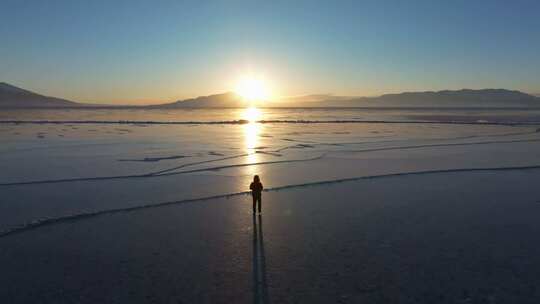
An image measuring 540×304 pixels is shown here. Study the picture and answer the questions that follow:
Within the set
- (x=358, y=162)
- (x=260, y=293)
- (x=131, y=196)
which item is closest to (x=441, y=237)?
(x=260, y=293)

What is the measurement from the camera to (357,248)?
23.6ft

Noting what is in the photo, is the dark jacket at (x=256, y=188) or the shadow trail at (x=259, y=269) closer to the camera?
the shadow trail at (x=259, y=269)

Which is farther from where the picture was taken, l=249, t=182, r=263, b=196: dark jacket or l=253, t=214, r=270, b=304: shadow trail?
l=249, t=182, r=263, b=196: dark jacket

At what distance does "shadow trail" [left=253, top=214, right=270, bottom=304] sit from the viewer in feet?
18.1

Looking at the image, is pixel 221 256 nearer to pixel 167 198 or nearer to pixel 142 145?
pixel 167 198

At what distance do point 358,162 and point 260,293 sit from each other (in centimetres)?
1177

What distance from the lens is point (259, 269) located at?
20.8ft

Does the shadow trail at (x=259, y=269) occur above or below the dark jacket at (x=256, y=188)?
below

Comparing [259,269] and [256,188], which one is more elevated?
[256,188]

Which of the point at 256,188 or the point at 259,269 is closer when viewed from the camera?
the point at 259,269

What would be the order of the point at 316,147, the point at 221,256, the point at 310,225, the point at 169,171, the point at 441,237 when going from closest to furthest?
the point at 221,256, the point at 441,237, the point at 310,225, the point at 169,171, the point at 316,147

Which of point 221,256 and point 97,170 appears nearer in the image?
point 221,256

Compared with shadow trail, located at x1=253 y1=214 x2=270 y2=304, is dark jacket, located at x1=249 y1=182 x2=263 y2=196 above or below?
above

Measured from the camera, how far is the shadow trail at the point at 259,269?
18.1 feet
